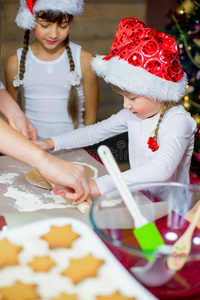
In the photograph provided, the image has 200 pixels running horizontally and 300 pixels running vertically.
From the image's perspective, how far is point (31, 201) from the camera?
105 centimetres

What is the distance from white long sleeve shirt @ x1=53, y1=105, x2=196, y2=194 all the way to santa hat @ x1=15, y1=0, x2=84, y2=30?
22.7 inches

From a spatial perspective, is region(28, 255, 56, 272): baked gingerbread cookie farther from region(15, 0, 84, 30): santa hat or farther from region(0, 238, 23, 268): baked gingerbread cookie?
region(15, 0, 84, 30): santa hat

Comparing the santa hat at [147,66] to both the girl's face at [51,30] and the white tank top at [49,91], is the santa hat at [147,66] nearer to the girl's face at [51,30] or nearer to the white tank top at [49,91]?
the girl's face at [51,30]

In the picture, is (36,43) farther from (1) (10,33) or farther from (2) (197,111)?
(1) (10,33)

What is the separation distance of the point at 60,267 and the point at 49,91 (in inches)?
57.2

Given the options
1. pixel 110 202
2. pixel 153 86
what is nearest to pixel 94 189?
pixel 110 202

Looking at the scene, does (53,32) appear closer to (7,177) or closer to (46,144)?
(46,144)

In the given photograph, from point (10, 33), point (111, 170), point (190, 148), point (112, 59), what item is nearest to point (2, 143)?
point (111, 170)

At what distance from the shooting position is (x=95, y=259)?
2.09 ft

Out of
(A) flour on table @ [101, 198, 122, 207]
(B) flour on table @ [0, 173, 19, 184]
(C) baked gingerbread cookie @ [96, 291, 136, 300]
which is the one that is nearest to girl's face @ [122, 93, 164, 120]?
(B) flour on table @ [0, 173, 19, 184]

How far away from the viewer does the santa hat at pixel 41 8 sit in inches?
66.2

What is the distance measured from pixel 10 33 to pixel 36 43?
75.0 inches

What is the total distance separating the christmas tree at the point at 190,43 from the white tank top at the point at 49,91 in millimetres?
1068

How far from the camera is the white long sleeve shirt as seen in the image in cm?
111
